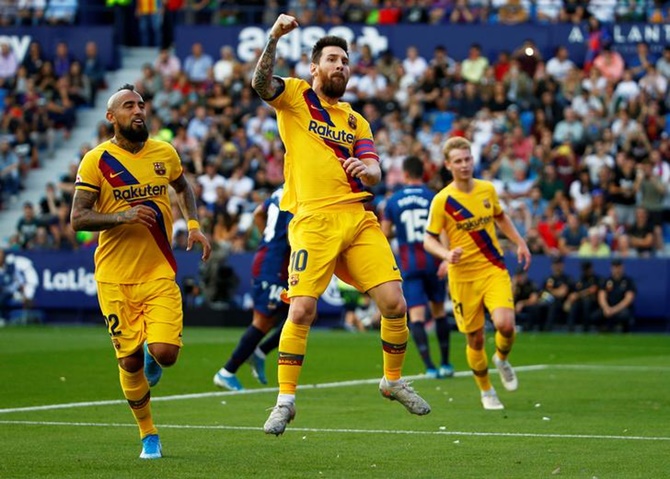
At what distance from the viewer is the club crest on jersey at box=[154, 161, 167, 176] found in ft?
34.1

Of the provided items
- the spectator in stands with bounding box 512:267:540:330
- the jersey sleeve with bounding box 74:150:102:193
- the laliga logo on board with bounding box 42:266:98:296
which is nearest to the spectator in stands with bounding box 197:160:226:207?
the laliga logo on board with bounding box 42:266:98:296

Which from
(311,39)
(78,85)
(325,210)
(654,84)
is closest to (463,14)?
(311,39)

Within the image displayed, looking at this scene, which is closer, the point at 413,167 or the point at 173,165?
A: the point at 173,165

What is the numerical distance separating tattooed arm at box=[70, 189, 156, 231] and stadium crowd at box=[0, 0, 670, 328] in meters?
17.7

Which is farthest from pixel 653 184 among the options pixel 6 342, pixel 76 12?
pixel 76 12

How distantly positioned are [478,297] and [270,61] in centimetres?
477

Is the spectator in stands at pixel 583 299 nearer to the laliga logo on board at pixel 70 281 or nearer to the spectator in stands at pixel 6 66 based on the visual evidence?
the laliga logo on board at pixel 70 281

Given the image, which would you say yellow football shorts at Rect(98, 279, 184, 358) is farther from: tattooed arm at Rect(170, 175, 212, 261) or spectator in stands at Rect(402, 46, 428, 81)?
spectator in stands at Rect(402, 46, 428, 81)

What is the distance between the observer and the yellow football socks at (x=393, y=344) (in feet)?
34.9

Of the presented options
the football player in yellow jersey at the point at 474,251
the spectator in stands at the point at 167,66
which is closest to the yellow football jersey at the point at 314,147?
the football player in yellow jersey at the point at 474,251

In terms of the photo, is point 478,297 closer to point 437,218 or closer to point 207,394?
point 437,218

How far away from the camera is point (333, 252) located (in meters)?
10.3

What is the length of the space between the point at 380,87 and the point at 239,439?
2256 centimetres

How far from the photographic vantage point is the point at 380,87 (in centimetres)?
3300
